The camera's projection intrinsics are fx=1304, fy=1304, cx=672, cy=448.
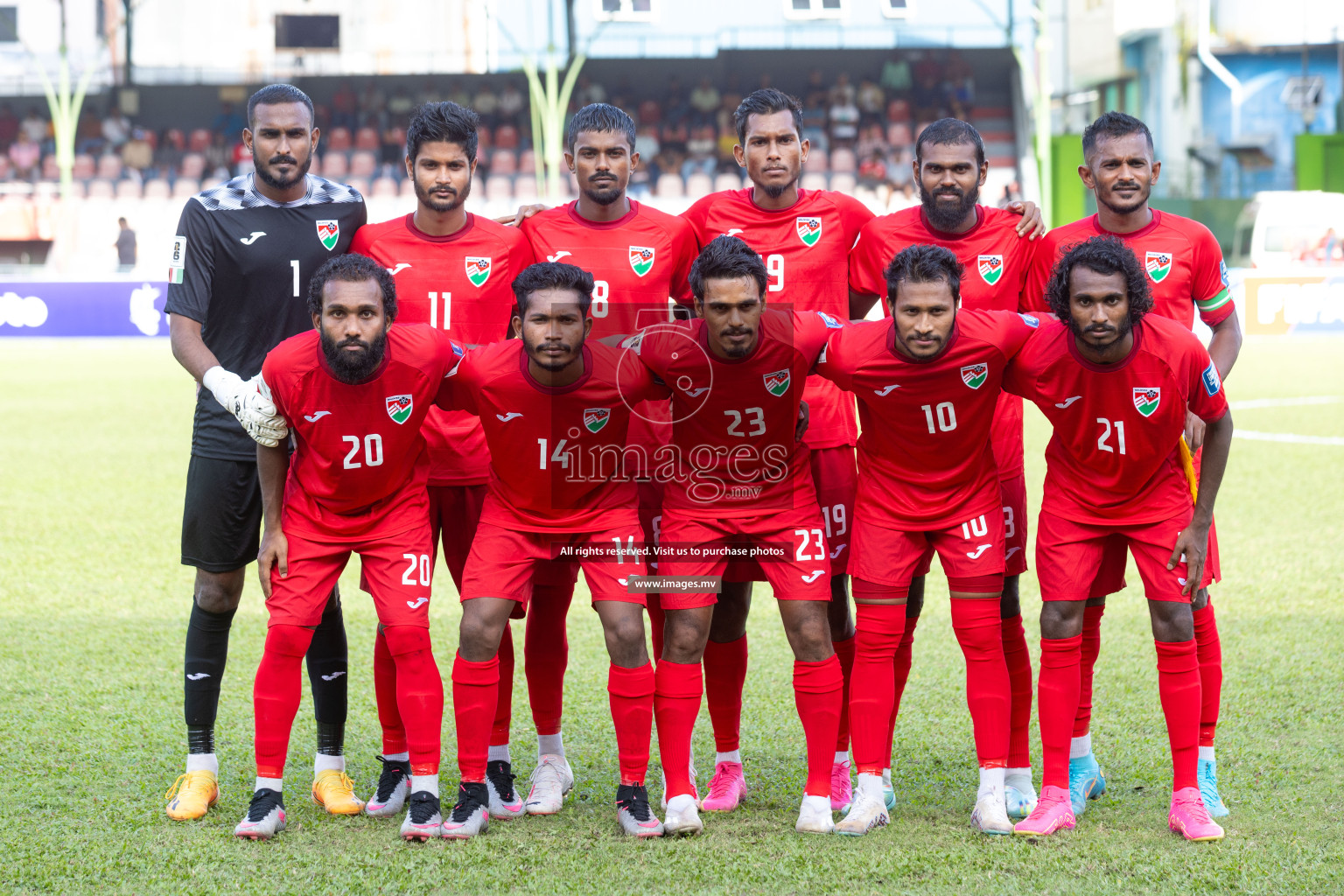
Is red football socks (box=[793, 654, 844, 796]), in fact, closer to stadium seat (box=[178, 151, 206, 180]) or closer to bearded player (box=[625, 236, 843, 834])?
bearded player (box=[625, 236, 843, 834])

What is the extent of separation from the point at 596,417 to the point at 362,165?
27.9 meters

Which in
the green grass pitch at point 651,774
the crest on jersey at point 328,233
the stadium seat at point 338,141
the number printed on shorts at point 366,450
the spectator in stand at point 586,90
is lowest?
the green grass pitch at point 651,774

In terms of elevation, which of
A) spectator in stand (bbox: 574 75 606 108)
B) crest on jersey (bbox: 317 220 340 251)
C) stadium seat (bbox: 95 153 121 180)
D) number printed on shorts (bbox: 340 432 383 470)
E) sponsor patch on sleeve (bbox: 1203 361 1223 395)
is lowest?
number printed on shorts (bbox: 340 432 383 470)

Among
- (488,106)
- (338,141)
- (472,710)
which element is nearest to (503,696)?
(472,710)

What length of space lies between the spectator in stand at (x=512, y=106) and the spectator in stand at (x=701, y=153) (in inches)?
177

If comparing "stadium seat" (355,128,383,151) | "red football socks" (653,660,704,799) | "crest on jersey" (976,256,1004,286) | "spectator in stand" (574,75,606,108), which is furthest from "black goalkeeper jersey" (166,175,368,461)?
"spectator in stand" (574,75,606,108)

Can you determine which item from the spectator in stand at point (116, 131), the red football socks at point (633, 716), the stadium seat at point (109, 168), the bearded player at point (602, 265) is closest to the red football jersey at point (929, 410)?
the bearded player at point (602, 265)

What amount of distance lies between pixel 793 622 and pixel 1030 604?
3.00 m

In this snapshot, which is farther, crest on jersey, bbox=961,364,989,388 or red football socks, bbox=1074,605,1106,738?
red football socks, bbox=1074,605,1106,738

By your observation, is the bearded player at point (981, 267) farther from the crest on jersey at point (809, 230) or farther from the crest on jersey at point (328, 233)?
the crest on jersey at point (328, 233)

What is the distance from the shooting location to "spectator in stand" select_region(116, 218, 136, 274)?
2503cm

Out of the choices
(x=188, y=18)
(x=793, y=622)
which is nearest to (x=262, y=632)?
(x=793, y=622)

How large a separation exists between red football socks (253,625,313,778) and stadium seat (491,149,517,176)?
2734 centimetres

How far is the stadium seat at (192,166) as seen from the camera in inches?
1199
